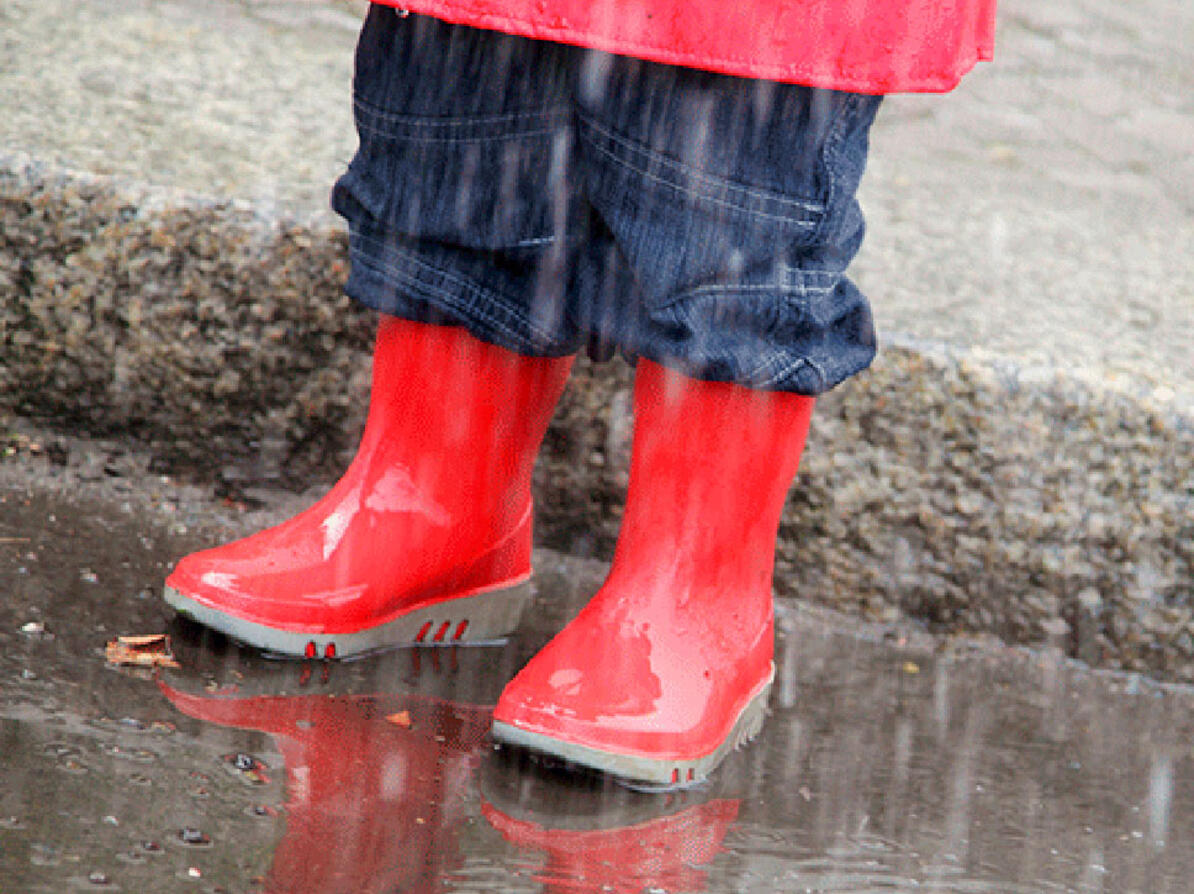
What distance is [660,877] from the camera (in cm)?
95

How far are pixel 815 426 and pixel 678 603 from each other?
0.39m

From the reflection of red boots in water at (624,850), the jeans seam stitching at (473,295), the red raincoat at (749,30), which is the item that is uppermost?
the red raincoat at (749,30)

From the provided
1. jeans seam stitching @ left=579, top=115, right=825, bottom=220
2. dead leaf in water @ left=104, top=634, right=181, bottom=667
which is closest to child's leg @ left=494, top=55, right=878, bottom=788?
jeans seam stitching @ left=579, top=115, right=825, bottom=220

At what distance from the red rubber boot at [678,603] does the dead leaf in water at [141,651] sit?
0.28 metres

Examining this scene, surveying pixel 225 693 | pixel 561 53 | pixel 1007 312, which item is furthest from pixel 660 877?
pixel 1007 312

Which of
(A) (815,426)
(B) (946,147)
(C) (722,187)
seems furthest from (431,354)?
(B) (946,147)

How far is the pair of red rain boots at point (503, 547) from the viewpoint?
1095mm

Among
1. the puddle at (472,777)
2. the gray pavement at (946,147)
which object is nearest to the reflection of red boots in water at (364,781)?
the puddle at (472,777)

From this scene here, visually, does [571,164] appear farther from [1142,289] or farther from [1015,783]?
[1142,289]

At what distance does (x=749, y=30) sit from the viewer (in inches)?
38.6

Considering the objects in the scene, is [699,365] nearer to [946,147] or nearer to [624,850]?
[624,850]

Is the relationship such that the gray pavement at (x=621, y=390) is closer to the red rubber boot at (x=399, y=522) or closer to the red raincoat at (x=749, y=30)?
the red rubber boot at (x=399, y=522)

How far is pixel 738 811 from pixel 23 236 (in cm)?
97

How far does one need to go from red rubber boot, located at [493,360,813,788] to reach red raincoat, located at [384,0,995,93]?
0.26 m
